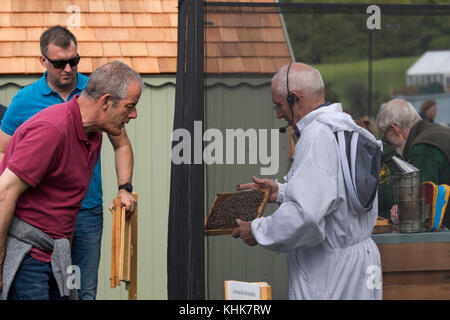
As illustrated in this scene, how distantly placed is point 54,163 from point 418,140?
224 cm

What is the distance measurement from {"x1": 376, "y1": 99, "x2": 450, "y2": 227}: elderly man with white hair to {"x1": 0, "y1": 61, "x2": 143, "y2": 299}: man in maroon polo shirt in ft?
5.90

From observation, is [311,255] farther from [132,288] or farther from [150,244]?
[150,244]

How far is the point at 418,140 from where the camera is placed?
14.8ft

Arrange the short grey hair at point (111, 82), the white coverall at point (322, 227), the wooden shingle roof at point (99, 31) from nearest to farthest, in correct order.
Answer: the white coverall at point (322, 227) → the short grey hair at point (111, 82) → the wooden shingle roof at point (99, 31)

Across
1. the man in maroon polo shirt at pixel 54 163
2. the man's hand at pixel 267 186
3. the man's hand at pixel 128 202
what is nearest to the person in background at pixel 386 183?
the man's hand at pixel 267 186

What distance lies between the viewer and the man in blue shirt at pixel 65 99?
4.42 meters

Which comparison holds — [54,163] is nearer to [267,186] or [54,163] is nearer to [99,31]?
[267,186]

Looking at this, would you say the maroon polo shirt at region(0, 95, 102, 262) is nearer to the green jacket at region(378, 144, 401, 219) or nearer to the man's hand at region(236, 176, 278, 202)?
the man's hand at region(236, 176, 278, 202)

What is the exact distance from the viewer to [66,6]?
668 cm

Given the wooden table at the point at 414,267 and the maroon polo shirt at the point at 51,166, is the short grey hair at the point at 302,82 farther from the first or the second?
the wooden table at the point at 414,267

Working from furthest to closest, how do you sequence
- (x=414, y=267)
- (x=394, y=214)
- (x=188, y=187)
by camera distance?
(x=394, y=214)
(x=414, y=267)
(x=188, y=187)

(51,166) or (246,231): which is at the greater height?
(51,166)

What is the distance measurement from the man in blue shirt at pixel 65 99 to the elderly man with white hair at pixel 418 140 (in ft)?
5.43

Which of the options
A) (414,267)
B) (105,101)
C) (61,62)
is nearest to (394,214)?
(414,267)
